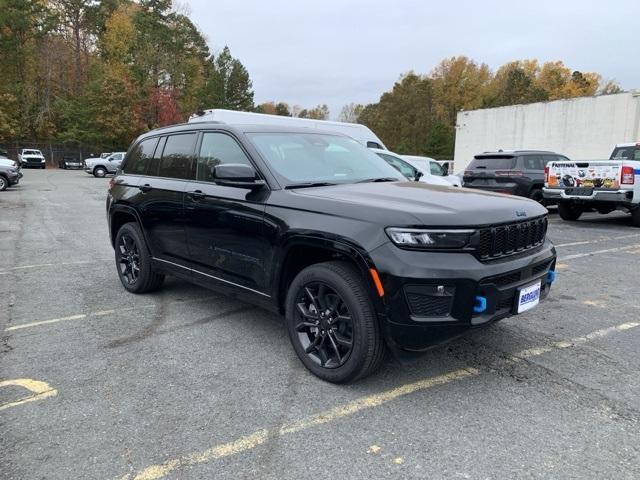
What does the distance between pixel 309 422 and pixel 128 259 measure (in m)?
3.59

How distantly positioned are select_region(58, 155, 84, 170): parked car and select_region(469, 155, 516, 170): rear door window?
44421mm

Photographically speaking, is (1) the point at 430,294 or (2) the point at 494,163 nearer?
(1) the point at 430,294

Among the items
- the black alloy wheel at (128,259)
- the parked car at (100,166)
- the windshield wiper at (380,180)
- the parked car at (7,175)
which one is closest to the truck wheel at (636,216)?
the windshield wiper at (380,180)

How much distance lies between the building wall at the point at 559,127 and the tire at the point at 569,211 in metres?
16.2

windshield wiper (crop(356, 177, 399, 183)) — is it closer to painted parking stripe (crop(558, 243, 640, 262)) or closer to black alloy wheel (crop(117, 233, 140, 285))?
black alloy wheel (crop(117, 233, 140, 285))

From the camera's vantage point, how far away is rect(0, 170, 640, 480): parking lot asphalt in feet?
8.55

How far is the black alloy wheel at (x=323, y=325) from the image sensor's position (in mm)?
3355

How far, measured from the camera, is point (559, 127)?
93.7 ft

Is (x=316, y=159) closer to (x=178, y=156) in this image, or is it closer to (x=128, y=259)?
(x=178, y=156)

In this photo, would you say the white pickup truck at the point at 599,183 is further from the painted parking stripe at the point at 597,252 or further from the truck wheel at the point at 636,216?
the painted parking stripe at the point at 597,252

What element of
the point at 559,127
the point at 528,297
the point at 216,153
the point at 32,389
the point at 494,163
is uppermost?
the point at 559,127

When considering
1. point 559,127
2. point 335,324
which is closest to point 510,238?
point 335,324

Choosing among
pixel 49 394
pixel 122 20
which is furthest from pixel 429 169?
Answer: pixel 122 20

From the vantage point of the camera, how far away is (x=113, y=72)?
50.2m
